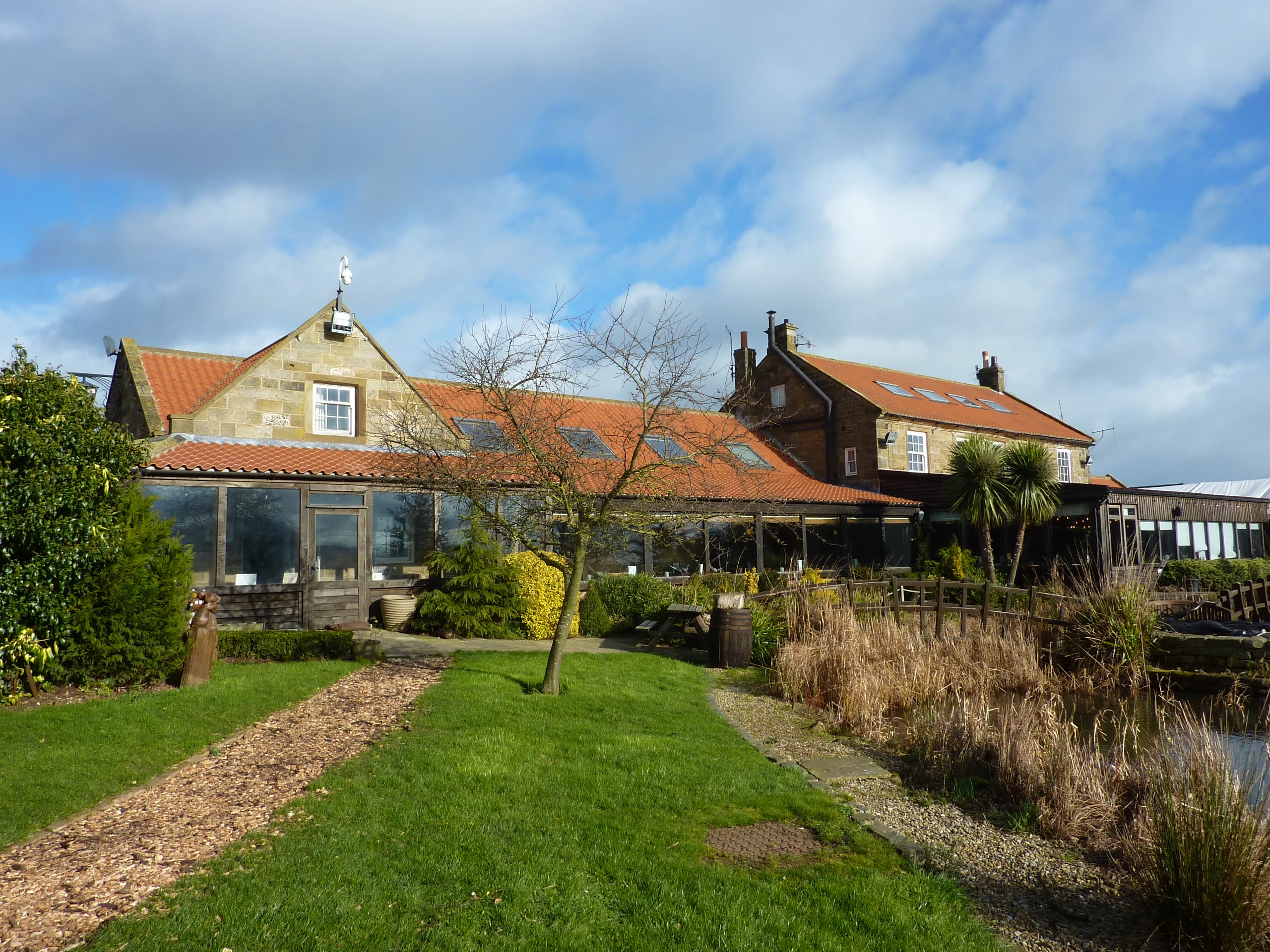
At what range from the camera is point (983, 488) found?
71.9 feet

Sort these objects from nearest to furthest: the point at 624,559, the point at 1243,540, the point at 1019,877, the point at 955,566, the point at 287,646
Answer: the point at 1019,877
the point at 287,646
the point at 624,559
the point at 955,566
the point at 1243,540

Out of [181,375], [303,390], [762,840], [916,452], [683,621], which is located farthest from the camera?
[916,452]

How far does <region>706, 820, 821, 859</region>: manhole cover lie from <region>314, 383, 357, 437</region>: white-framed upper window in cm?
1433

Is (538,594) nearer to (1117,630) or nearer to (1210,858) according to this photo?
(1117,630)

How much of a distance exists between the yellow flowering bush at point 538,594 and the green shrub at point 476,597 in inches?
4.7

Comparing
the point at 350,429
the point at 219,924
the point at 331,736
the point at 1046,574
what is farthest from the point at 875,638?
the point at 1046,574

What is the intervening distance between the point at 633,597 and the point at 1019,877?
11928mm

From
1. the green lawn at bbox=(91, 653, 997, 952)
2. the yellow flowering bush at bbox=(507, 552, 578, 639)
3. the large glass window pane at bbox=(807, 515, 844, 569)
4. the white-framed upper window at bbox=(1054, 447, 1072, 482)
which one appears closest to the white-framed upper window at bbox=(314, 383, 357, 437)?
the yellow flowering bush at bbox=(507, 552, 578, 639)

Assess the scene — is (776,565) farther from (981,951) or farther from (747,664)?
(981,951)

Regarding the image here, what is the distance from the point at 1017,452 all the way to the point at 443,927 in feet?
70.4

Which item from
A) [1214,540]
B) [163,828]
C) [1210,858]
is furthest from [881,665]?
[1214,540]

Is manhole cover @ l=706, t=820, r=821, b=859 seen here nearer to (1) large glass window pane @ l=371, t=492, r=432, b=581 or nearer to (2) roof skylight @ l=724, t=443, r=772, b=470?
(1) large glass window pane @ l=371, t=492, r=432, b=581

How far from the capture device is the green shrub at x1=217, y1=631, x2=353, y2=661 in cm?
1227

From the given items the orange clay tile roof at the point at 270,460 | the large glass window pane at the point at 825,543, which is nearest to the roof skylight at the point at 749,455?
the large glass window pane at the point at 825,543
